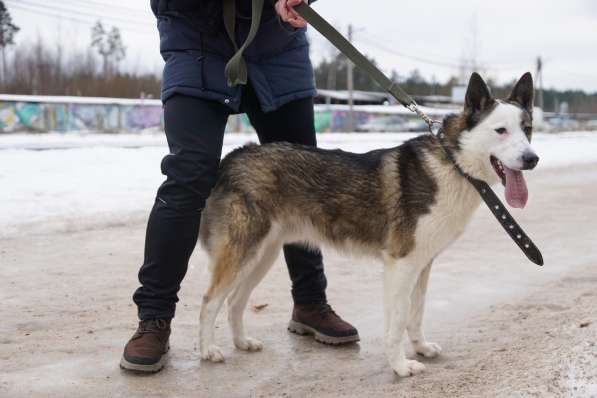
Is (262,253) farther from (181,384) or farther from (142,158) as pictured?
(142,158)

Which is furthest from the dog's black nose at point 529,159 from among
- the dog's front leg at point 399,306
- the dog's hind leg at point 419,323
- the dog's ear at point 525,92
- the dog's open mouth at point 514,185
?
the dog's hind leg at point 419,323

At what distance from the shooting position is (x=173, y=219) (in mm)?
3199

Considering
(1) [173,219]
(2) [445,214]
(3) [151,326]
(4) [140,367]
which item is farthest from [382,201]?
(4) [140,367]

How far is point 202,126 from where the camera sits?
3.23 metres

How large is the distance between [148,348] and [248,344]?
613 millimetres

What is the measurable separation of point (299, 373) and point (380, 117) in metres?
42.9

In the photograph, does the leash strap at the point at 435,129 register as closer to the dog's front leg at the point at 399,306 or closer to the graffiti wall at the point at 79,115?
the dog's front leg at the point at 399,306

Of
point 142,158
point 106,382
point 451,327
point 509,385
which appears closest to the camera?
point 509,385

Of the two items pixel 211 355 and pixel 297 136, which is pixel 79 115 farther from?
pixel 211 355

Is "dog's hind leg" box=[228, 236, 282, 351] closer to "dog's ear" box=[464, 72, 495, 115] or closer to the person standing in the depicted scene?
the person standing

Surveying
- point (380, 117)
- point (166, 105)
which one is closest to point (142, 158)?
point (166, 105)

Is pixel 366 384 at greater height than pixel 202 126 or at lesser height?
lesser

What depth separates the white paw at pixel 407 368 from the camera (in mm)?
3188

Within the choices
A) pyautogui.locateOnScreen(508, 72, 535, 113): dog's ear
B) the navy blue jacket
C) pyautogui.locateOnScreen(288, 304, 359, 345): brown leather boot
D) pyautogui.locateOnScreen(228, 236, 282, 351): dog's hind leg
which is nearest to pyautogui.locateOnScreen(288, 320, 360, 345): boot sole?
pyautogui.locateOnScreen(288, 304, 359, 345): brown leather boot
